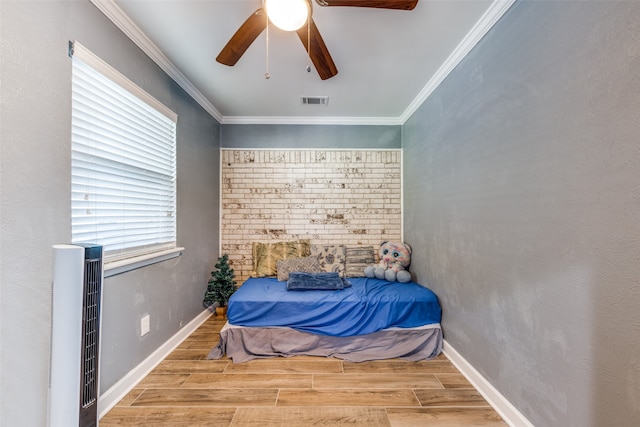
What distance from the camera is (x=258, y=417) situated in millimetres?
1732

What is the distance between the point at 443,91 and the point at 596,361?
225cm

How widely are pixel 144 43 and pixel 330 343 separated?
289 centimetres

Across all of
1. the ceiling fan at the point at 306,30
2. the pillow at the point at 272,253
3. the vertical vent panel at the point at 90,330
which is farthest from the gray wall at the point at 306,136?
the vertical vent panel at the point at 90,330

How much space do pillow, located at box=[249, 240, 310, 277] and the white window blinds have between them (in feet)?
4.05

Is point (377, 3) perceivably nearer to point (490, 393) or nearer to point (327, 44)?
point (327, 44)

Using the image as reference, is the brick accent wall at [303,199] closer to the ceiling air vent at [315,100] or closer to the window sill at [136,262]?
the ceiling air vent at [315,100]

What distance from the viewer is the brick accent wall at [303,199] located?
376 centimetres

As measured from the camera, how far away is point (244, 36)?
5.34ft

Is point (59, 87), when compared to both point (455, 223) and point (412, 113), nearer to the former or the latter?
Answer: point (455, 223)

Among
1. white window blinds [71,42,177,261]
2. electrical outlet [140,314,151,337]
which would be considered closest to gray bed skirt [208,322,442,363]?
electrical outlet [140,314,151,337]

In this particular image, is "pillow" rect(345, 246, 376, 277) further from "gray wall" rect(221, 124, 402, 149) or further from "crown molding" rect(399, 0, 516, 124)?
"crown molding" rect(399, 0, 516, 124)

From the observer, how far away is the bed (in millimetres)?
2469

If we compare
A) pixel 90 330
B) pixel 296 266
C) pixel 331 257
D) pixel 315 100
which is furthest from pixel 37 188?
pixel 331 257

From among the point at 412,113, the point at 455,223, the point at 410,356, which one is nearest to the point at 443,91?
the point at 412,113
